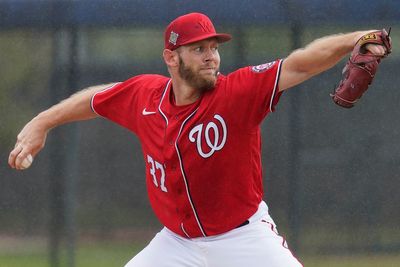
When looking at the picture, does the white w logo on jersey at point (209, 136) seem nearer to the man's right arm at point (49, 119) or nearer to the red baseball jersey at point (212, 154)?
the red baseball jersey at point (212, 154)

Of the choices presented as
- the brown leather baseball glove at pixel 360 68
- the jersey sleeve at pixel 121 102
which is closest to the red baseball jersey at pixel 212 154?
the jersey sleeve at pixel 121 102

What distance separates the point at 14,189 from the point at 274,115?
168 cm

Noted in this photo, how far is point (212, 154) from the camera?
15.5 feet

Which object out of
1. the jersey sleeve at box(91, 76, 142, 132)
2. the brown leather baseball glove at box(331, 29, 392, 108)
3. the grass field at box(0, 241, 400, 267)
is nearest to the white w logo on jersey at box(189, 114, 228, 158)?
the jersey sleeve at box(91, 76, 142, 132)

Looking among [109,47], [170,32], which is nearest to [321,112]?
[109,47]

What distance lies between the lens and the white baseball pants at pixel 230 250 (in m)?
4.67

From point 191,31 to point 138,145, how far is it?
74.2 inches

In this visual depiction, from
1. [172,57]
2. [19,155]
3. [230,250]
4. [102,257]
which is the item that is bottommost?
[102,257]

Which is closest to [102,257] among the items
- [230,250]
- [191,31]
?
[230,250]

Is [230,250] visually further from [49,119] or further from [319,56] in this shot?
[49,119]

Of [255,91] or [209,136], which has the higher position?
[255,91]

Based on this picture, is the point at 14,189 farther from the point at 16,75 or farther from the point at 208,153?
the point at 208,153

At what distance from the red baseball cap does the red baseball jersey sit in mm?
205

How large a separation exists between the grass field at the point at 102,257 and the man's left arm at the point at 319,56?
2.21m
